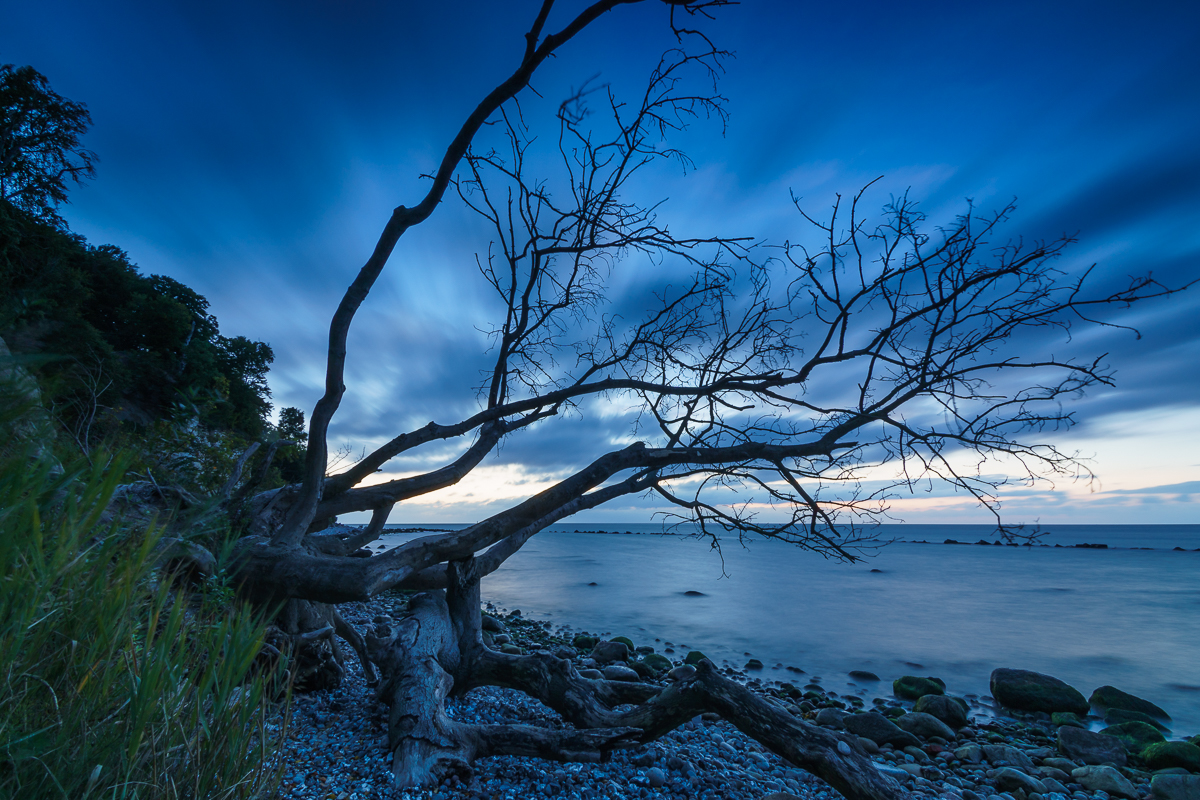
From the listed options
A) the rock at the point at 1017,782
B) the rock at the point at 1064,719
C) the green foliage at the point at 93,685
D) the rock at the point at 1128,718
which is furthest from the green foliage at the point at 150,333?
the rock at the point at 1128,718

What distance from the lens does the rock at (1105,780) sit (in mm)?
5191

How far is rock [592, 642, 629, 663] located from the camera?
32.3 ft

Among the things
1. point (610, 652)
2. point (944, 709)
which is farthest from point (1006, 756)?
point (610, 652)

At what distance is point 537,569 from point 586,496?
2594 centimetres

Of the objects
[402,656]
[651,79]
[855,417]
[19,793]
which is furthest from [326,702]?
[651,79]

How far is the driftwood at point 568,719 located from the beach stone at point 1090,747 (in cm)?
543

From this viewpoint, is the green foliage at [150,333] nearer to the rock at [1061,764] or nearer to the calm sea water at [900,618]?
the calm sea water at [900,618]

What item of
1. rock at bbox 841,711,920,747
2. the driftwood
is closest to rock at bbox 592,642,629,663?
rock at bbox 841,711,920,747

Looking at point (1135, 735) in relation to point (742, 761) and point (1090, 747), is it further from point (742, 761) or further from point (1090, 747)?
point (742, 761)

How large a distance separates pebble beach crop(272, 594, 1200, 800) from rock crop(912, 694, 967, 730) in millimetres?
86

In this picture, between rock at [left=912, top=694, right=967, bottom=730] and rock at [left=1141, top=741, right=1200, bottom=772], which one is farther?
rock at [left=912, top=694, right=967, bottom=730]

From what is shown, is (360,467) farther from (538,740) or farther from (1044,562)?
(1044,562)

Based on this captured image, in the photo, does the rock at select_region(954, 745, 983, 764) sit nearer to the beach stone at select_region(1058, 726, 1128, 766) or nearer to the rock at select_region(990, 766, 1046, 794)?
the rock at select_region(990, 766, 1046, 794)

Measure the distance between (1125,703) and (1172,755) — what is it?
144 inches
